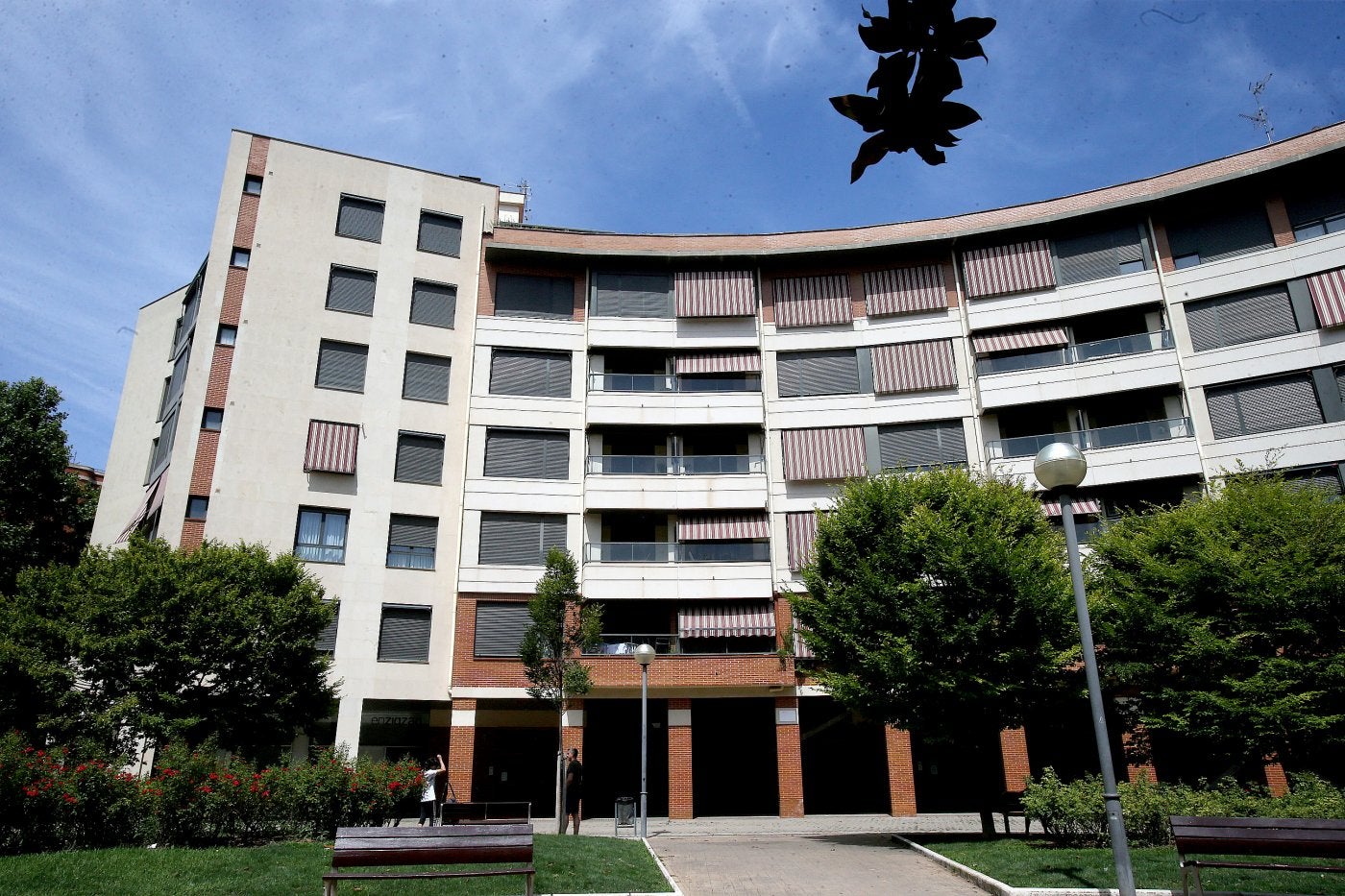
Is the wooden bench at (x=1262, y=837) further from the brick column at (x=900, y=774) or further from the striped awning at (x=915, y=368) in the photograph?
the striped awning at (x=915, y=368)

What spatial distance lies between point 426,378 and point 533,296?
477cm

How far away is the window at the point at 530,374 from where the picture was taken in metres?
29.8

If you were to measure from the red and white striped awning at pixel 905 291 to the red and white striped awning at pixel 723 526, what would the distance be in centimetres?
827

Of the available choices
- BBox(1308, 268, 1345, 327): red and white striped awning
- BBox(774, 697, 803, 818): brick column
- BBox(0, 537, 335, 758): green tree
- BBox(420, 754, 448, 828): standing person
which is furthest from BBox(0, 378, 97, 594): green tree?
BBox(1308, 268, 1345, 327): red and white striped awning

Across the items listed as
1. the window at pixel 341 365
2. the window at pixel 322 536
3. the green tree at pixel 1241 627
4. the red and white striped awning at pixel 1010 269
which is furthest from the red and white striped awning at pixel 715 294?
the green tree at pixel 1241 627

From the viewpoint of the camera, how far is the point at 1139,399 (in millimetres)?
27844

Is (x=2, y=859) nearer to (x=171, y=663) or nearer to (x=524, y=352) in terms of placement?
(x=171, y=663)

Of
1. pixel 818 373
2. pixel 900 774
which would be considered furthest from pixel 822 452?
pixel 900 774

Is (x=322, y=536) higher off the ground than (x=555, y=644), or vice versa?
(x=322, y=536)

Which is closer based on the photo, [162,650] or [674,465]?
[162,650]

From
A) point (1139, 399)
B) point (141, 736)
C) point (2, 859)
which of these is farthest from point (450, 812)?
point (1139, 399)

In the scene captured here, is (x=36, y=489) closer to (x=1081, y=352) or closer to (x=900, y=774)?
(x=900, y=774)

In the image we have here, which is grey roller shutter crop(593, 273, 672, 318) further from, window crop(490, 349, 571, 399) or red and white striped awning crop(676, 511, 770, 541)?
red and white striped awning crop(676, 511, 770, 541)

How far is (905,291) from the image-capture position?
3033 centimetres
